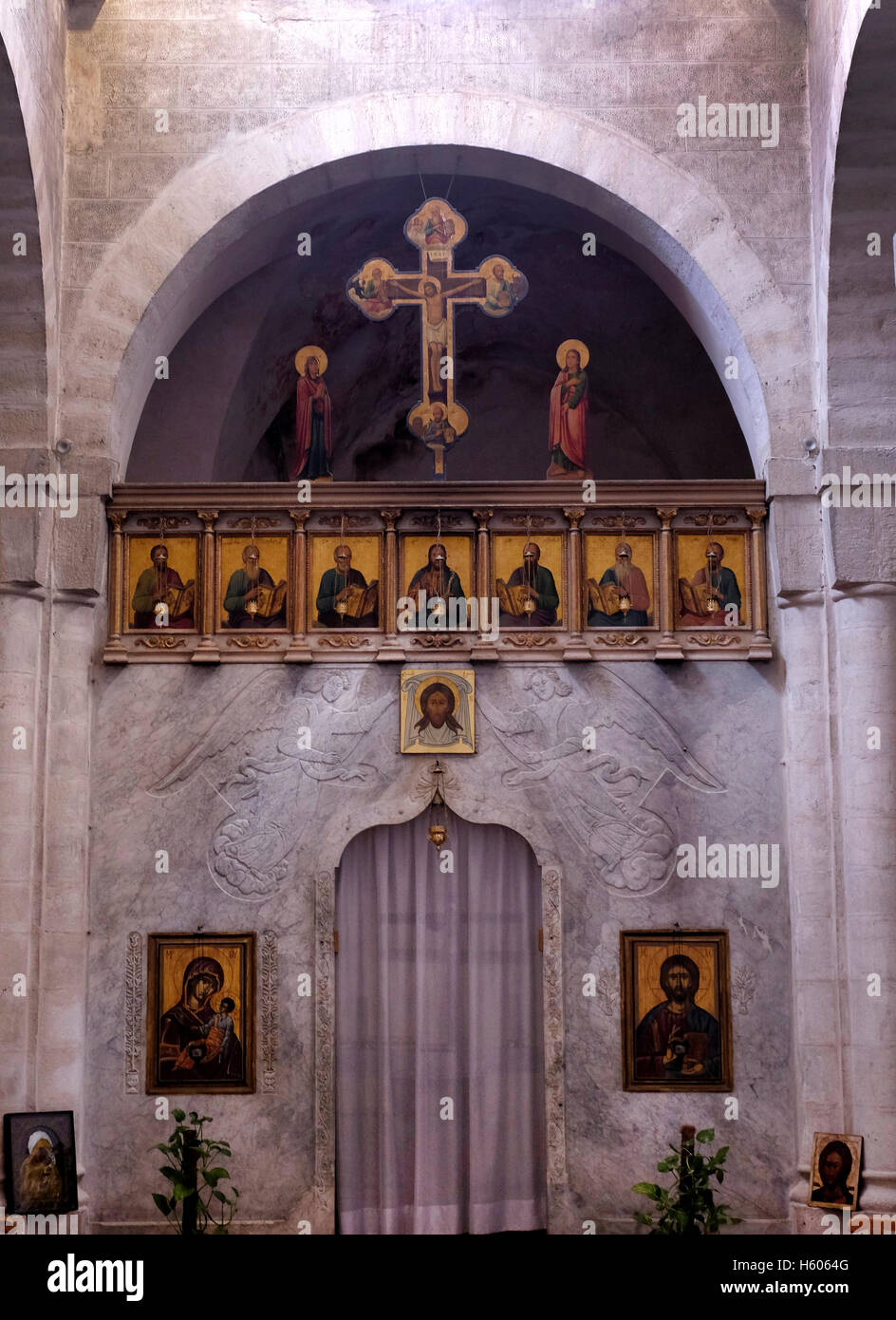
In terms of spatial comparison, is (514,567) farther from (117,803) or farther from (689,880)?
(117,803)

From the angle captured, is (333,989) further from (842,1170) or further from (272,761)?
(842,1170)

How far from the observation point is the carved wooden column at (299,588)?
37.5 ft

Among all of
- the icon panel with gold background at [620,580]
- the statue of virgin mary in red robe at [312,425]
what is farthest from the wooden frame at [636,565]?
the statue of virgin mary in red robe at [312,425]

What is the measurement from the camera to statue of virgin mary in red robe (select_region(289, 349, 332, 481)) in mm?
11898

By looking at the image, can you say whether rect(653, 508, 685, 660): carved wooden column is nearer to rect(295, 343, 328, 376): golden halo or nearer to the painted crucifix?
the painted crucifix

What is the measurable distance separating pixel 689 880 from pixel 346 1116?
300cm

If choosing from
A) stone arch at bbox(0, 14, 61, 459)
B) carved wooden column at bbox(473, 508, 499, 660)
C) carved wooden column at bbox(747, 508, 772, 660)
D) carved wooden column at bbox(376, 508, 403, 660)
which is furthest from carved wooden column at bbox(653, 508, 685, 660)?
stone arch at bbox(0, 14, 61, 459)

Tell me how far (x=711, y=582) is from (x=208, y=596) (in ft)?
12.4

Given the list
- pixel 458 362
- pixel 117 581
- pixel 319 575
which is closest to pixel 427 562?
pixel 319 575

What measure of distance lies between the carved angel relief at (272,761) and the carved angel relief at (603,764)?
99cm

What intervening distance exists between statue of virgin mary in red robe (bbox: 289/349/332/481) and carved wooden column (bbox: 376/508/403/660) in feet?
2.18

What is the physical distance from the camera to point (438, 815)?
37.2 feet

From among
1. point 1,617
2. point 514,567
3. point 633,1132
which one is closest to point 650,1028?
point 633,1132

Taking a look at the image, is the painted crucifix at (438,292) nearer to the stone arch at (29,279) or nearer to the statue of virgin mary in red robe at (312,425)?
the statue of virgin mary in red robe at (312,425)
